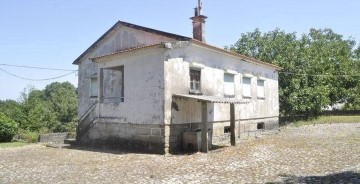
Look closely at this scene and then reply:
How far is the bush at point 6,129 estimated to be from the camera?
852 inches

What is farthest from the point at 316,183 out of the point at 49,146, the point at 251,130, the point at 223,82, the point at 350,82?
the point at 350,82

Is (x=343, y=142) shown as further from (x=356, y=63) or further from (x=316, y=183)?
(x=356, y=63)

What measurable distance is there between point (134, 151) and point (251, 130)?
355 inches

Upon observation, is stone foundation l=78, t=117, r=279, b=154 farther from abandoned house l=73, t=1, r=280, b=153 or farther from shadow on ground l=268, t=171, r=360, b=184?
shadow on ground l=268, t=171, r=360, b=184

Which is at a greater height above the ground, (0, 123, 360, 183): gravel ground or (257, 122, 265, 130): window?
(257, 122, 265, 130): window

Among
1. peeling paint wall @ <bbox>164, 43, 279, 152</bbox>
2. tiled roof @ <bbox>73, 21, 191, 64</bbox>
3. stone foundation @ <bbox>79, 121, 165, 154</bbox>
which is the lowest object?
stone foundation @ <bbox>79, 121, 165, 154</bbox>

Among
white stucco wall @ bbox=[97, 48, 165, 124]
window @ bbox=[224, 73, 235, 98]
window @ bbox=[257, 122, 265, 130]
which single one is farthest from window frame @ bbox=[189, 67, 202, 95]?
window @ bbox=[257, 122, 265, 130]

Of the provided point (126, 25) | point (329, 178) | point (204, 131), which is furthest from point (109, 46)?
point (329, 178)

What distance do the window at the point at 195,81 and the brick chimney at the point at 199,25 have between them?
10.1ft

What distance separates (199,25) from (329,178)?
1241 cm

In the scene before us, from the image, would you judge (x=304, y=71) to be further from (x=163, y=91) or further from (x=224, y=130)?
(x=163, y=91)

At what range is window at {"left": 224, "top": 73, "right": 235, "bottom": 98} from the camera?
62.1ft

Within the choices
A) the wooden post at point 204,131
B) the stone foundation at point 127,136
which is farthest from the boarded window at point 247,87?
the stone foundation at point 127,136

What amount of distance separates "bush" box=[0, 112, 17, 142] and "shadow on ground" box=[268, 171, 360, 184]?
1920 cm
